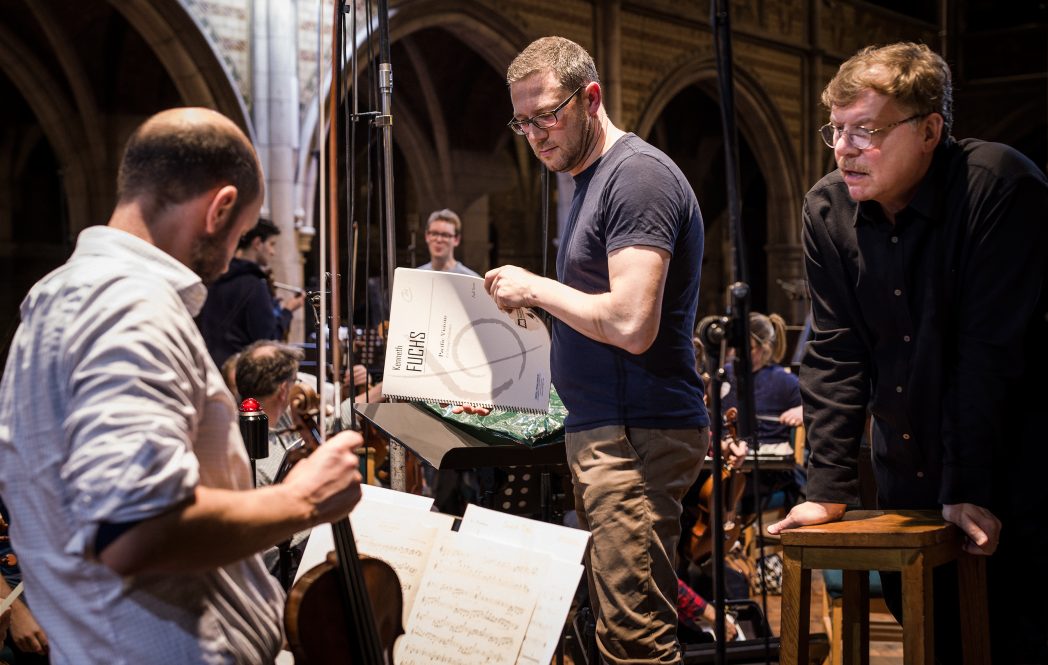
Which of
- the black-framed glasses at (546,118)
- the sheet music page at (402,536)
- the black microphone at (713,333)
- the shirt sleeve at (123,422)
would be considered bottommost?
the sheet music page at (402,536)

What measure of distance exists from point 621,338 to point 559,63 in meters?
0.62

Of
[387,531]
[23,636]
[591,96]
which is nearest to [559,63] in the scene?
[591,96]

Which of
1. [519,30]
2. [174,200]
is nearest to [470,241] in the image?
[519,30]

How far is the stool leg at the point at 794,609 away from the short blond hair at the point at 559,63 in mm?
1059

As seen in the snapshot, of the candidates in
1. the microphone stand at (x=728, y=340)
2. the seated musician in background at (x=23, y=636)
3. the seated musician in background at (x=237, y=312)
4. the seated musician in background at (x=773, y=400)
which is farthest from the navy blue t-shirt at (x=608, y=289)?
the seated musician in background at (x=773, y=400)

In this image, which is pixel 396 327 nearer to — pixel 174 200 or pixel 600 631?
pixel 600 631

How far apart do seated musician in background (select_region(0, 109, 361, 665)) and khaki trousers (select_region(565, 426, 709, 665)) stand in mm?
765

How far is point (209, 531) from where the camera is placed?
132 centimetres

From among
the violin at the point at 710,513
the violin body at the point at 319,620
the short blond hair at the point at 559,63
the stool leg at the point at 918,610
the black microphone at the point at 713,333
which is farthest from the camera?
the violin at the point at 710,513

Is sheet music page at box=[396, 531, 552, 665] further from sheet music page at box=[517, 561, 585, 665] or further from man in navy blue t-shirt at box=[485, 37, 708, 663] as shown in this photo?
man in navy blue t-shirt at box=[485, 37, 708, 663]

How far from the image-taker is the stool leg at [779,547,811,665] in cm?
193

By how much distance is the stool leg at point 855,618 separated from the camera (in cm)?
207

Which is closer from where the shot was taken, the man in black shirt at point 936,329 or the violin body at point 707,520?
the man in black shirt at point 936,329

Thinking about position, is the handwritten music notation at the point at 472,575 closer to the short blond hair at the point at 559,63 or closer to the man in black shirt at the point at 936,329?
the man in black shirt at the point at 936,329
